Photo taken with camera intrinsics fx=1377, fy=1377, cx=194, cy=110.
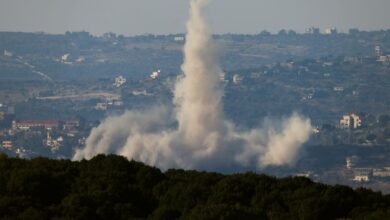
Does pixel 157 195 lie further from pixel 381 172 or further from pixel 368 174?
pixel 381 172

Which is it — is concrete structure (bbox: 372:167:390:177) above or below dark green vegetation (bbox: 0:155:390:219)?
below

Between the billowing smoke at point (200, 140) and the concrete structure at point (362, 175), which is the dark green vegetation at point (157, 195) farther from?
the concrete structure at point (362, 175)

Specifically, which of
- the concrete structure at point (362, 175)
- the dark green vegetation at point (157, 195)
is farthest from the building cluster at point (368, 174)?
the dark green vegetation at point (157, 195)

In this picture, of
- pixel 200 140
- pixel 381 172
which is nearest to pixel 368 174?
pixel 381 172

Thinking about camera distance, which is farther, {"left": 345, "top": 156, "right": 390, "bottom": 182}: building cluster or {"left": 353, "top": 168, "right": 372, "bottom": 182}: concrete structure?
{"left": 345, "top": 156, "right": 390, "bottom": 182}: building cluster

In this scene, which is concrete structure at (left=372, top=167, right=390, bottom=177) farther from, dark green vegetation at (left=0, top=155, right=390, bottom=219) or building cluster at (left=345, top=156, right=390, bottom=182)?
dark green vegetation at (left=0, top=155, right=390, bottom=219)

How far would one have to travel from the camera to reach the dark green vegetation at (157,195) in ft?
137

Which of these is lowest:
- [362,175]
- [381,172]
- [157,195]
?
[381,172]

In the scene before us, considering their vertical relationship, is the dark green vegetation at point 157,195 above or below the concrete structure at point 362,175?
above

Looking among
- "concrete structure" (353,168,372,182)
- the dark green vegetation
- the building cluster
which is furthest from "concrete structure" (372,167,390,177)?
the dark green vegetation

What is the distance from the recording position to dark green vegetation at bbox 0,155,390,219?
1646 inches

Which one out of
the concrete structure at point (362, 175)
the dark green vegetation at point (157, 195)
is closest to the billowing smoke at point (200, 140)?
the concrete structure at point (362, 175)

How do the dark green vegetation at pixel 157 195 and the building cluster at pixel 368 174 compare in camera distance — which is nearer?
the dark green vegetation at pixel 157 195

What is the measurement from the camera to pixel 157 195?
49938 millimetres
